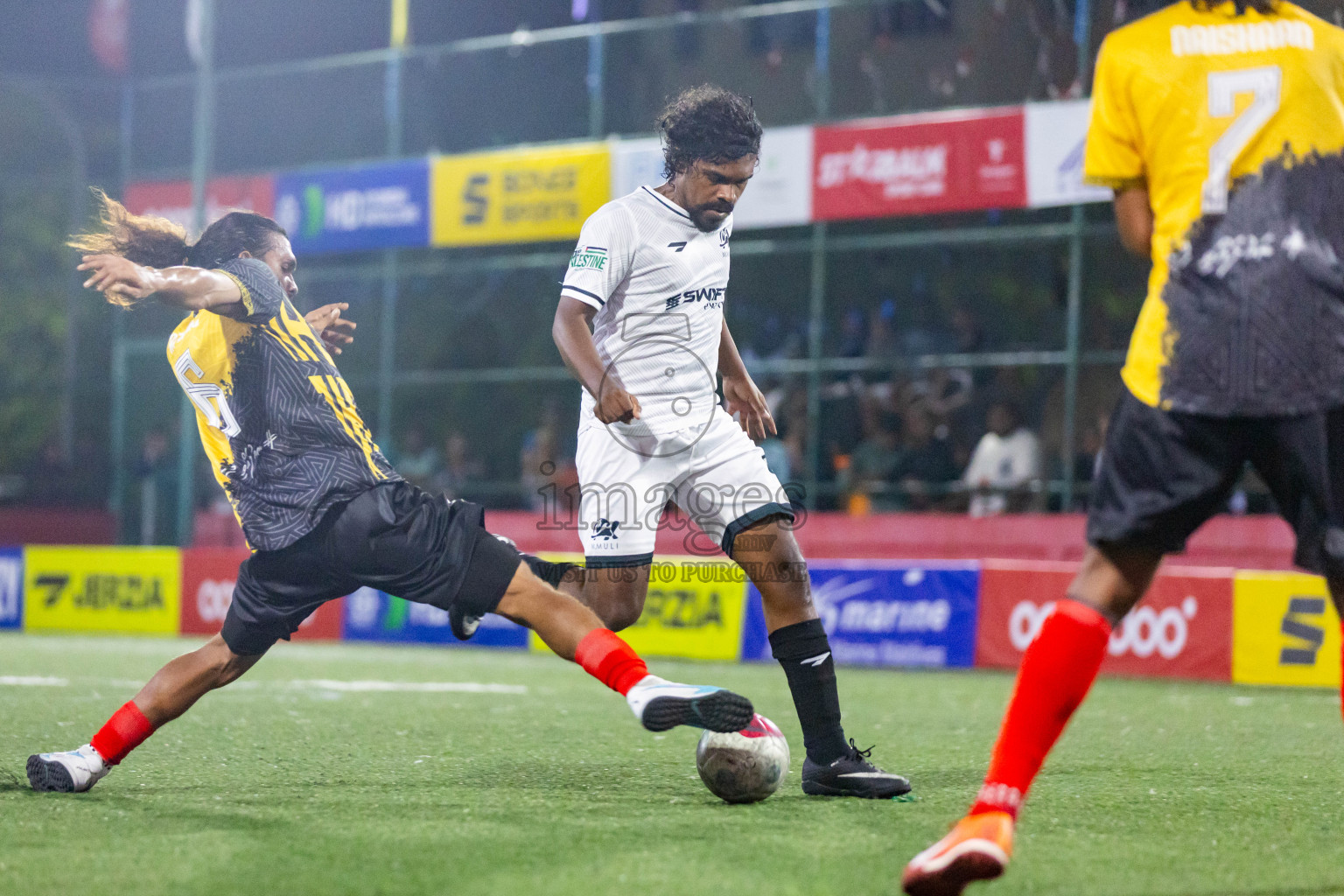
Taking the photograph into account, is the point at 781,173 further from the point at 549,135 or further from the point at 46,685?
the point at 46,685

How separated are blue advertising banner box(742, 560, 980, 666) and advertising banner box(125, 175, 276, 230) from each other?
9.77 metres

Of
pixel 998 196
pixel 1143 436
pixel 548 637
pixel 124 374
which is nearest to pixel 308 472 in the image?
pixel 548 637

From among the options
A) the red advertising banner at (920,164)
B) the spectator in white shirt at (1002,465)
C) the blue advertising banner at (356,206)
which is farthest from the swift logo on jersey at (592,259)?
the blue advertising banner at (356,206)

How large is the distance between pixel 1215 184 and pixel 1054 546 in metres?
10.5

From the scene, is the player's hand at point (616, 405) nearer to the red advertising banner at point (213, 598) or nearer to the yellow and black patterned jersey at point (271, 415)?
the yellow and black patterned jersey at point (271, 415)

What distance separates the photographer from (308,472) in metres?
4.71

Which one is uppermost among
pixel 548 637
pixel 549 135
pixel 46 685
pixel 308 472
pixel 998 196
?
pixel 549 135

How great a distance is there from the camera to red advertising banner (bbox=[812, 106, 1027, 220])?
50.0ft

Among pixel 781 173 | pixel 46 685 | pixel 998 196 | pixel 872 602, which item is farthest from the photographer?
pixel 781 173

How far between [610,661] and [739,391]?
159 centimetres

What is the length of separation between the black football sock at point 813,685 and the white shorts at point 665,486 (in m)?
0.37

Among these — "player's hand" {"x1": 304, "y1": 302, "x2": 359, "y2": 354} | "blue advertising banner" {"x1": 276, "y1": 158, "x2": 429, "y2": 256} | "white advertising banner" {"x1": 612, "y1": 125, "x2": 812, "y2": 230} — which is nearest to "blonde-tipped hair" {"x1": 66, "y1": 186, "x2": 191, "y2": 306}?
"player's hand" {"x1": 304, "y1": 302, "x2": 359, "y2": 354}

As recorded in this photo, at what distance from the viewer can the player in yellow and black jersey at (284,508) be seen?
14.8ft

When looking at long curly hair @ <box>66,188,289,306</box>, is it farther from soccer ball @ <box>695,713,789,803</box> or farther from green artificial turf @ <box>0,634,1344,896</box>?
soccer ball @ <box>695,713,789,803</box>
